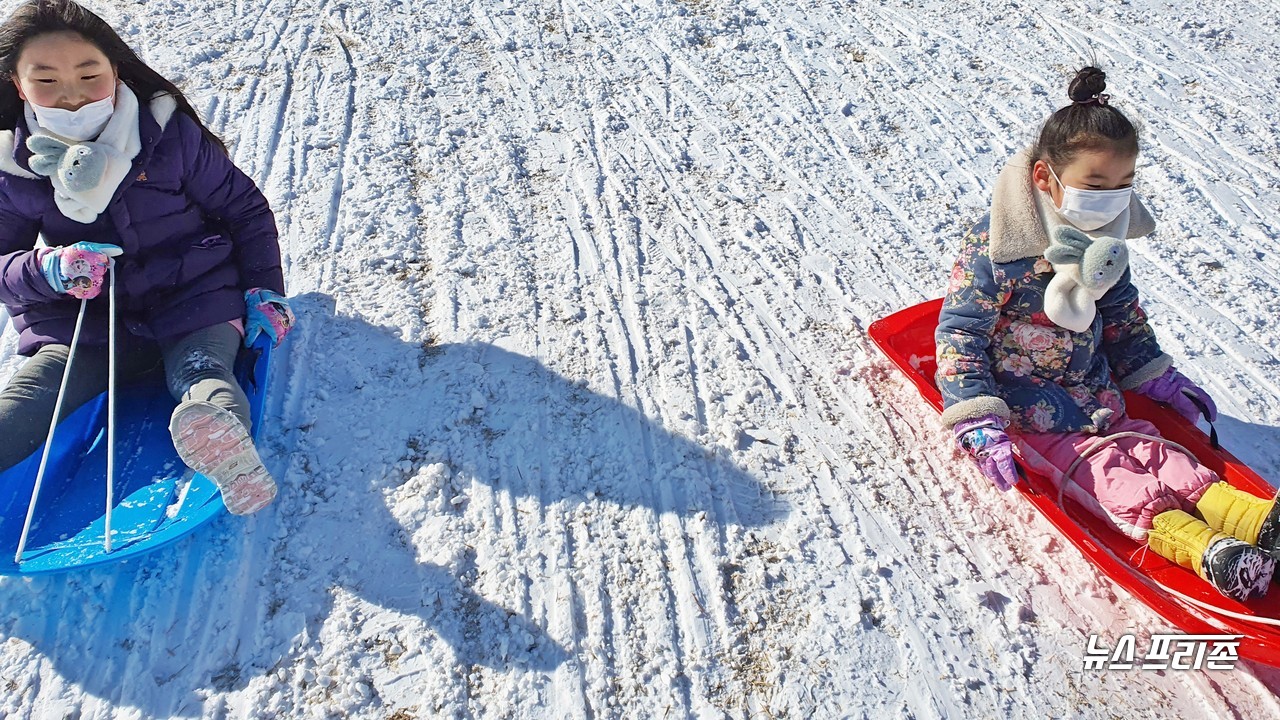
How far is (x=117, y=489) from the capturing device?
7.78 ft

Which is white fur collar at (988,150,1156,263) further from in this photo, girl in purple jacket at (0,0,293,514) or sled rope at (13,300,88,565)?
sled rope at (13,300,88,565)

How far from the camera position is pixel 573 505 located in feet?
8.02

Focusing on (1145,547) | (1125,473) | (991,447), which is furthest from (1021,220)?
(1145,547)

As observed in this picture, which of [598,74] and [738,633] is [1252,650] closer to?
[738,633]

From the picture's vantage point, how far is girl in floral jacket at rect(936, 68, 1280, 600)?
221 centimetres

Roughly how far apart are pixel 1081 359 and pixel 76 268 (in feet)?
8.65

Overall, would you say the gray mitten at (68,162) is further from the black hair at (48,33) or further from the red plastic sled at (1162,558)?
the red plastic sled at (1162,558)

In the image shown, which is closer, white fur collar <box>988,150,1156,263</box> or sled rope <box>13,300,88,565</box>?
sled rope <box>13,300,88,565</box>

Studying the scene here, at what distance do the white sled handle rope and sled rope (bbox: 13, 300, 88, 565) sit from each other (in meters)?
0.07

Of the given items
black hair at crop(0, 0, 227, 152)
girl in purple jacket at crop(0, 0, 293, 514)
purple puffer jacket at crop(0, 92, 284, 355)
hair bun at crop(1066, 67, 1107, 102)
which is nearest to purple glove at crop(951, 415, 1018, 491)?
hair bun at crop(1066, 67, 1107, 102)

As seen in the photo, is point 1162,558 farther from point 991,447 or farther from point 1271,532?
point 991,447

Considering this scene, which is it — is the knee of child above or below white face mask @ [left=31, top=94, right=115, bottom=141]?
below

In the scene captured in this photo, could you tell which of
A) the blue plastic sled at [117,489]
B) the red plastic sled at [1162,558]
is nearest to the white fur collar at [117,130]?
the blue plastic sled at [117,489]

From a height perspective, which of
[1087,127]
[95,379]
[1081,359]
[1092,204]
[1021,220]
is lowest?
[95,379]
